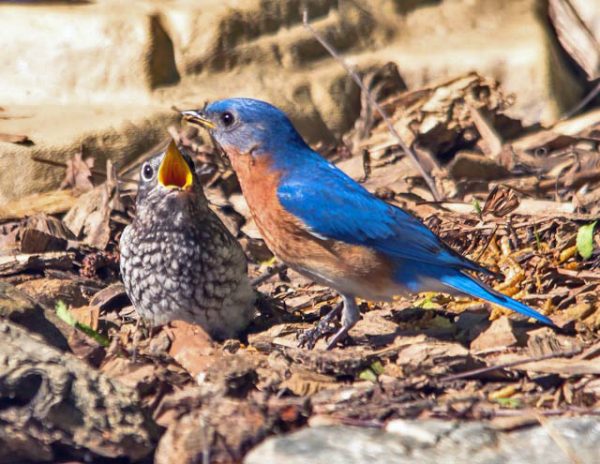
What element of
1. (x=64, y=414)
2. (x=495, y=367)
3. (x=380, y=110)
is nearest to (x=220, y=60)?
(x=380, y=110)

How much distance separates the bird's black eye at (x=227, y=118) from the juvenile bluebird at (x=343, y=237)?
0.22m

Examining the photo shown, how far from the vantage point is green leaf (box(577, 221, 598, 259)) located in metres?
6.26

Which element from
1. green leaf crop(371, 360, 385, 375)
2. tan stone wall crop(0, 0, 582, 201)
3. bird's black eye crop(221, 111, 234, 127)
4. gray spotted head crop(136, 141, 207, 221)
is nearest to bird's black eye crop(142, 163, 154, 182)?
gray spotted head crop(136, 141, 207, 221)

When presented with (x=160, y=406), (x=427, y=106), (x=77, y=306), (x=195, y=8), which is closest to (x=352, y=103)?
(x=427, y=106)

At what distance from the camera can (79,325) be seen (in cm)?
588

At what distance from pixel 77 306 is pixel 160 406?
1999 millimetres

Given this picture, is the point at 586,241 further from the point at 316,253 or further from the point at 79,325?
the point at 79,325

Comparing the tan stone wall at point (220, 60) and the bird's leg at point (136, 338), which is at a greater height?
the tan stone wall at point (220, 60)

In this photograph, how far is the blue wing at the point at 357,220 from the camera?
5.90 meters

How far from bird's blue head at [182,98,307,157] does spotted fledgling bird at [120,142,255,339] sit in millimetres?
278

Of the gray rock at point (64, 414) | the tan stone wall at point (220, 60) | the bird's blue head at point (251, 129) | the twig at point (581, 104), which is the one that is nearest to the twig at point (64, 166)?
the tan stone wall at point (220, 60)

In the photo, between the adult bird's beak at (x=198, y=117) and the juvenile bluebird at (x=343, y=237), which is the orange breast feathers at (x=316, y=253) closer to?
the juvenile bluebird at (x=343, y=237)

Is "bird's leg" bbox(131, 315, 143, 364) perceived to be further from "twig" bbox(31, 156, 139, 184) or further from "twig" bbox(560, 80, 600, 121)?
"twig" bbox(560, 80, 600, 121)

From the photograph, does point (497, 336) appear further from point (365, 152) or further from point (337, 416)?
point (365, 152)
